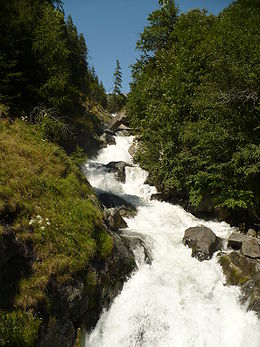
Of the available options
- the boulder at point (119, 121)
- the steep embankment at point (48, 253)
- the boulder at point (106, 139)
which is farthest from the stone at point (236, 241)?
the boulder at point (119, 121)

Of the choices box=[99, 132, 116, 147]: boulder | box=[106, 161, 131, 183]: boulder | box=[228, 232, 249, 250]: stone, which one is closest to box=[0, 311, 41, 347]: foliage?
box=[228, 232, 249, 250]: stone

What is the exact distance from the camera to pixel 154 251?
12961mm

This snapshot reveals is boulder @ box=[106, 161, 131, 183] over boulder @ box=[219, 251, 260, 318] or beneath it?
over

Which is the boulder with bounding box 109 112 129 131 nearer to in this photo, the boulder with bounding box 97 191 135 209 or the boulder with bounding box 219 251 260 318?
the boulder with bounding box 97 191 135 209

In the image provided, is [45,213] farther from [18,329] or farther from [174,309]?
[174,309]

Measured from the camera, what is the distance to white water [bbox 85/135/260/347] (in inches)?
373

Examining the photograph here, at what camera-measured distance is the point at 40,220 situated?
29.0 feet

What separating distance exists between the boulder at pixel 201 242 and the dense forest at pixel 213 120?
3.10 meters

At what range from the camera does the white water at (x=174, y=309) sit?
9.47 m

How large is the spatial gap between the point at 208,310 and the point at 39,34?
15.5 metres

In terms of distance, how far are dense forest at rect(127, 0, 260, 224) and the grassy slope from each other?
8.12 m

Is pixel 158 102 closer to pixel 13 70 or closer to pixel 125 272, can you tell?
pixel 13 70

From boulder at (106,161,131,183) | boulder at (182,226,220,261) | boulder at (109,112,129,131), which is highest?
boulder at (109,112,129,131)

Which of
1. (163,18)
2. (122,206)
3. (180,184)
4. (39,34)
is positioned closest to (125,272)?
(122,206)
